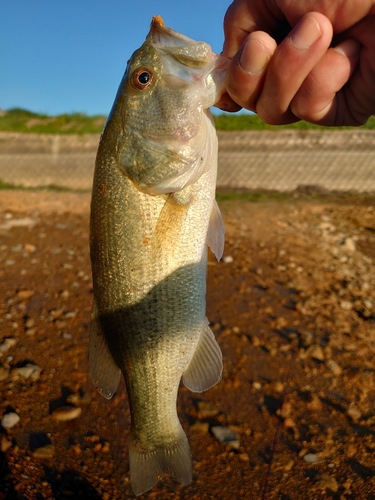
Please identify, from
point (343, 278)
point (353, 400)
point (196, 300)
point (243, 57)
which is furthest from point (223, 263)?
point (243, 57)

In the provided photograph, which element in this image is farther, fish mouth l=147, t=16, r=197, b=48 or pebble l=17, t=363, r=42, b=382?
pebble l=17, t=363, r=42, b=382

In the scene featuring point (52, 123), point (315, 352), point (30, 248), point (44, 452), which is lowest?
point (44, 452)

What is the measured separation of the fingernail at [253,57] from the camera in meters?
1.53

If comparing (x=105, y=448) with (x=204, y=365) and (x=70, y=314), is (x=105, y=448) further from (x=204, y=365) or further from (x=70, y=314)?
(x=70, y=314)

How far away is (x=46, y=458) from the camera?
2.68 m

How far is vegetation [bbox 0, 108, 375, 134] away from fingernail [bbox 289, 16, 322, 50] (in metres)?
6.74

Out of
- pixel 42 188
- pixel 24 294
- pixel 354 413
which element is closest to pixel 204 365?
pixel 354 413

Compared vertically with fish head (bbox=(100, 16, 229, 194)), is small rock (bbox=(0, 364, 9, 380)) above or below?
below

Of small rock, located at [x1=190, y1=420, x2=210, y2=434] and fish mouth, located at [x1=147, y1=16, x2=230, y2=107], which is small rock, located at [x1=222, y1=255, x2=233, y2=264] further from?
fish mouth, located at [x1=147, y1=16, x2=230, y2=107]

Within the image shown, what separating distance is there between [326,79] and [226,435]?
2.23 metres

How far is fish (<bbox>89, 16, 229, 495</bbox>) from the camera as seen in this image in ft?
5.72

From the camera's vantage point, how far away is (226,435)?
2.82 metres

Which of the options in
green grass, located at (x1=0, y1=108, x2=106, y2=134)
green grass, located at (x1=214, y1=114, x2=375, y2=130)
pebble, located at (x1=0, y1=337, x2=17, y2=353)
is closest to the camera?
pebble, located at (x1=0, y1=337, x2=17, y2=353)

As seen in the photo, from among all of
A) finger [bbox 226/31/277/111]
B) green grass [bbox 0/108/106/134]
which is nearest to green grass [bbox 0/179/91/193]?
green grass [bbox 0/108/106/134]
